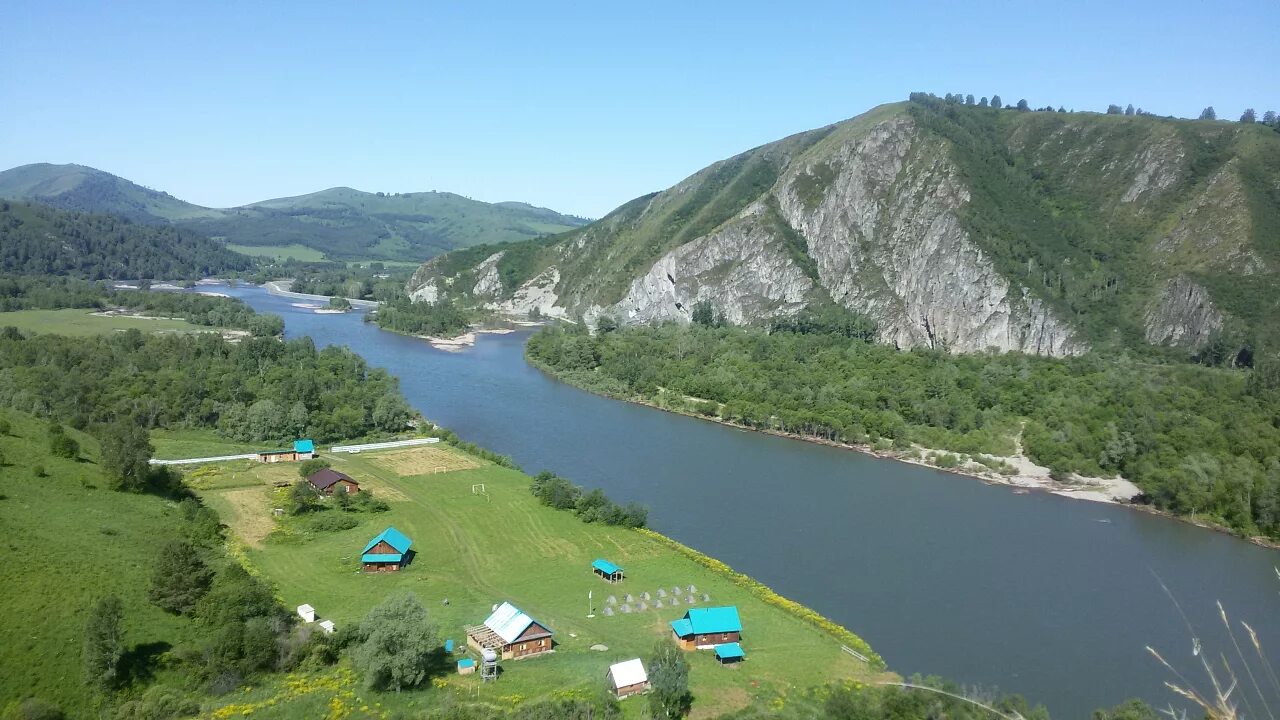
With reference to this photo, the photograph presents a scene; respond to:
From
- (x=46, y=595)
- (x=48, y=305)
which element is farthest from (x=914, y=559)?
(x=48, y=305)

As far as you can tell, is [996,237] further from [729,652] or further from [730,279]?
[729,652]

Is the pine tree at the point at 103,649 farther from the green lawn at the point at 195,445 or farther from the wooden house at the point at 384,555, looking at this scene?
the green lawn at the point at 195,445

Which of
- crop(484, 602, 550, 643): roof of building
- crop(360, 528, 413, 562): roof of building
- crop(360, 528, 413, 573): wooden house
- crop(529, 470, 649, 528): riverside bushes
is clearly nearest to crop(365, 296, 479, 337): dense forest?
crop(529, 470, 649, 528): riverside bushes

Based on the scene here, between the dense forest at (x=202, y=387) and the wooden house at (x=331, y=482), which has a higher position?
the dense forest at (x=202, y=387)

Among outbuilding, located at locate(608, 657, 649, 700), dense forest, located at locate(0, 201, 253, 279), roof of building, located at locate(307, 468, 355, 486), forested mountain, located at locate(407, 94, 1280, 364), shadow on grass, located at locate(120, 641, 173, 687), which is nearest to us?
shadow on grass, located at locate(120, 641, 173, 687)

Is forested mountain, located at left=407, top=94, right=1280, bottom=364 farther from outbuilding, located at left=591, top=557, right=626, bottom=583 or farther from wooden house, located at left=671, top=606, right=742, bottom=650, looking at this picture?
wooden house, located at left=671, top=606, right=742, bottom=650

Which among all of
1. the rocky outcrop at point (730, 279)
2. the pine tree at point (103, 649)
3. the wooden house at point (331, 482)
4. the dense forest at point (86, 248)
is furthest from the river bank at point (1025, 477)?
the dense forest at point (86, 248)

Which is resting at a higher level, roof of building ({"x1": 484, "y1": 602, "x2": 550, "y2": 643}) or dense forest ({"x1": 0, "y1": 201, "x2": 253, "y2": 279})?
dense forest ({"x1": 0, "y1": 201, "x2": 253, "y2": 279})
